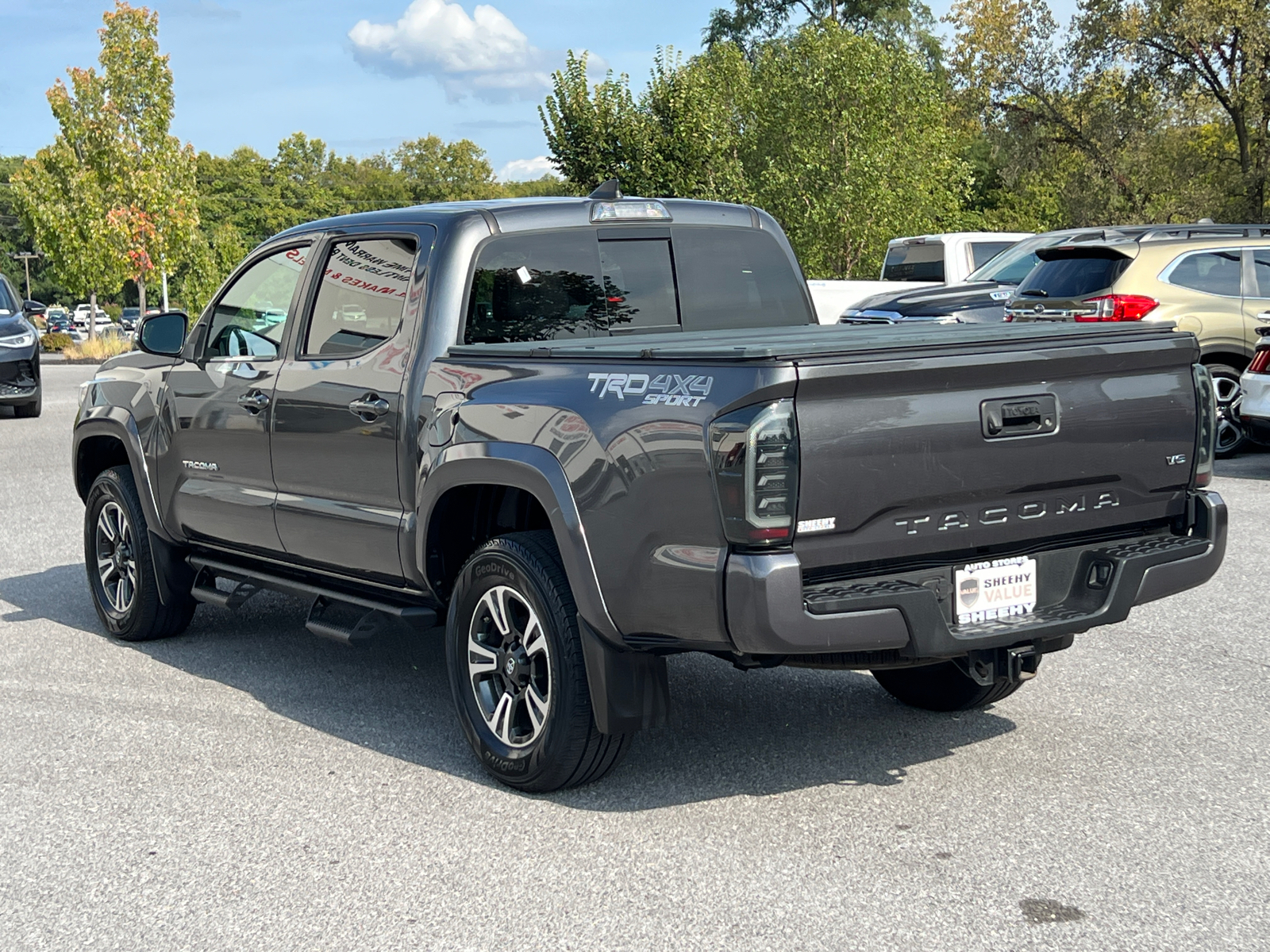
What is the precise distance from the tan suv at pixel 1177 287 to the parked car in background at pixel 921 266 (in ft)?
16.0

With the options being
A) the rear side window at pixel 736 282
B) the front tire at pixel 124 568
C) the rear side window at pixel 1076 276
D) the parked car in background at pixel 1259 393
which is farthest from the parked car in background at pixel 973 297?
the front tire at pixel 124 568

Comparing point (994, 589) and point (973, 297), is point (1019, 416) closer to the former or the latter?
point (994, 589)

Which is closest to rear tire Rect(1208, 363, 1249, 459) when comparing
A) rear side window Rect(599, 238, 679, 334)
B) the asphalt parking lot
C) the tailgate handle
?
the asphalt parking lot

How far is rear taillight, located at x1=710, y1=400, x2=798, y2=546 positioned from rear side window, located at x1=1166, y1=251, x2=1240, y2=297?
9.90 m

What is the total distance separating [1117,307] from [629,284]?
25.6 ft

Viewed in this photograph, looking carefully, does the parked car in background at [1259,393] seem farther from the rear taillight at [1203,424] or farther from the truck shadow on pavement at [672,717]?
the rear taillight at [1203,424]

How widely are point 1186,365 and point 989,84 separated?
123 ft

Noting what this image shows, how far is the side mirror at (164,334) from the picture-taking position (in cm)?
656

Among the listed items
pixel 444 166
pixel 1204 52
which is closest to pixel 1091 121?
pixel 1204 52

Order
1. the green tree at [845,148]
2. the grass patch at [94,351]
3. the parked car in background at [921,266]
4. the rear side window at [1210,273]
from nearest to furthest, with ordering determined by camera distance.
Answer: the rear side window at [1210,273], the parked car in background at [921,266], the green tree at [845,148], the grass patch at [94,351]

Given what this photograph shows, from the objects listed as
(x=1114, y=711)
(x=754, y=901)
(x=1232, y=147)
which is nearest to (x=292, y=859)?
(x=754, y=901)

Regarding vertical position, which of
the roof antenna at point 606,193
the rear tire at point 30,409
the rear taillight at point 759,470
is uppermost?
the roof antenna at point 606,193

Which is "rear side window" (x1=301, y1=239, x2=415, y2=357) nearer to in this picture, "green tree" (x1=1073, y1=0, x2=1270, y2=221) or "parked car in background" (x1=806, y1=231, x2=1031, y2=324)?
"parked car in background" (x1=806, y1=231, x2=1031, y2=324)

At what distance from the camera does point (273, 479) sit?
585cm
